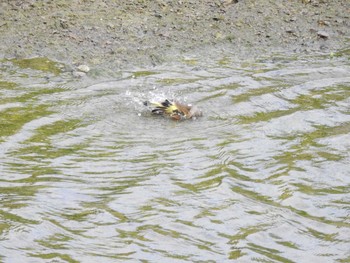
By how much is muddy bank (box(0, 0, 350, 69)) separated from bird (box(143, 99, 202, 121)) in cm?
152

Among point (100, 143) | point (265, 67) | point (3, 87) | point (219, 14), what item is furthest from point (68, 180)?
point (219, 14)

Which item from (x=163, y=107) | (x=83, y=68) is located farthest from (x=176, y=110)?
(x=83, y=68)

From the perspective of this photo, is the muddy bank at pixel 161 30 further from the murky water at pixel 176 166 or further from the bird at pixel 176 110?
the bird at pixel 176 110

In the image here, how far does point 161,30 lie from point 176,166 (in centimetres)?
390

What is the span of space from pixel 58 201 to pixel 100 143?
118cm

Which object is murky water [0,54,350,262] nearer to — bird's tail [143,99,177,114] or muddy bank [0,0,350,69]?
bird's tail [143,99,177,114]

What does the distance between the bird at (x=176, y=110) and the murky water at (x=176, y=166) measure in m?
0.08

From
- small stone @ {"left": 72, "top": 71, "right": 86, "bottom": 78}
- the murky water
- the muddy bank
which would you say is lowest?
the murky water

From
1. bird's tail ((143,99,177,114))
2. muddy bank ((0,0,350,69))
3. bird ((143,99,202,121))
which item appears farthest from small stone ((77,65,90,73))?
bird ((143,99,202,121))

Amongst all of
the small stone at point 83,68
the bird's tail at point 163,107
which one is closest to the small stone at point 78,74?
the small stone at point 83,68

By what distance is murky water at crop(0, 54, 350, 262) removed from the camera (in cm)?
443

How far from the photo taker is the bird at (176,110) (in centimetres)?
668

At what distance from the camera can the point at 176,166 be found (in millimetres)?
5570

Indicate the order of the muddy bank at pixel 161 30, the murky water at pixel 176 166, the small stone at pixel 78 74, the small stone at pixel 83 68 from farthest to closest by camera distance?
1. the muddy bank at pixel 161 30
2. the small stone at pixel 83 68
3. the small stone at pixel 78 74
4. the murky water at pixel 176 166
